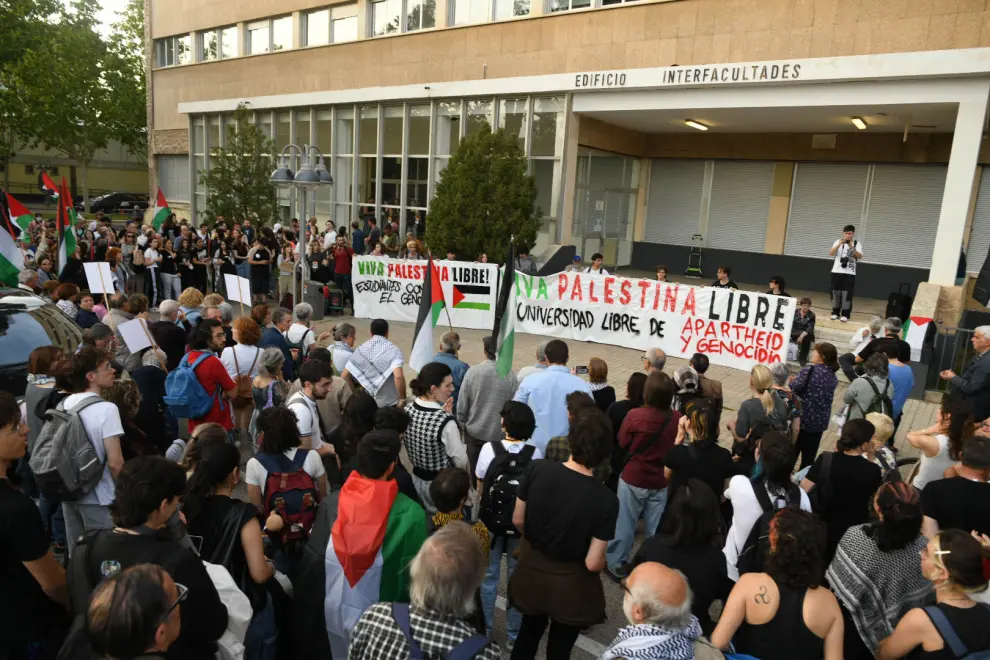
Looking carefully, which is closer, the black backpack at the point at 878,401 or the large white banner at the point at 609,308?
the black backpack at the point at 878,401

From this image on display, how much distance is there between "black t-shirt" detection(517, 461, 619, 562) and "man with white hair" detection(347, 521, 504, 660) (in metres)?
0.97

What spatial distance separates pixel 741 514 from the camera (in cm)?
389

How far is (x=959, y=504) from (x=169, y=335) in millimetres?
6930

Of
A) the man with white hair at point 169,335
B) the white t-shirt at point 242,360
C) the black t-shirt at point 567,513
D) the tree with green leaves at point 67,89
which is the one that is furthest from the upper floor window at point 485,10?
the tree with green leaves at point 67,89

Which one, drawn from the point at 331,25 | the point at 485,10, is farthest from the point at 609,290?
the point at 331,25

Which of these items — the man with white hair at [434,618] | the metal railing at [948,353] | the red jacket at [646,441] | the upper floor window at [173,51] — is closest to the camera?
the man with white hair at [434,618]

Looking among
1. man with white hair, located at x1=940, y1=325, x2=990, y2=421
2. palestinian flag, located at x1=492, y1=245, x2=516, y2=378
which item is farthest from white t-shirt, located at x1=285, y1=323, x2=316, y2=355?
man with white hair, located at x1=940, y1=325, x2=990, y2=421

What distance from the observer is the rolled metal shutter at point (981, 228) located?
16.8m

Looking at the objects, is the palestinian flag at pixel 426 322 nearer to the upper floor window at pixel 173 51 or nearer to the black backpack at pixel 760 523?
the black backpack at pixel 760 523

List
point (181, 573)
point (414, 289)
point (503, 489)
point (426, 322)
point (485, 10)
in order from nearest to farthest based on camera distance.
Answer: point (181, 573) → point (503, 489) → point (426, 322) → point (414, 289) → point (485, 10)

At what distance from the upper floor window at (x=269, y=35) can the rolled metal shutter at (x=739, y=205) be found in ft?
54.5

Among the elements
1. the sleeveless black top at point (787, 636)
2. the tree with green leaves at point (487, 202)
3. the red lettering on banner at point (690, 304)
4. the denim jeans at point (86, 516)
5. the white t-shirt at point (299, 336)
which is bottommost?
the denim jeans at point (86, 516)

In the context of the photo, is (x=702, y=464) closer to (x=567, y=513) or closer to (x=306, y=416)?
(x=567, y=513)

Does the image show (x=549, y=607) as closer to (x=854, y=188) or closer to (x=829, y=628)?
(x=829, y=628)
